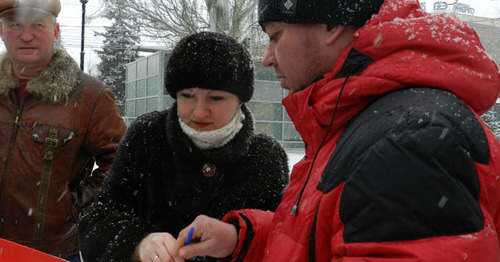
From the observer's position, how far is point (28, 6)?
107 inches

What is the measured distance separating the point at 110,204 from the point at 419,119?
161 centimetres

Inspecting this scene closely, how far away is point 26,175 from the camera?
2.61 metres

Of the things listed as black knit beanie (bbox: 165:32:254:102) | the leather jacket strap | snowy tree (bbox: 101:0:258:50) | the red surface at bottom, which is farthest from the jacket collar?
snowy tree (bbox: 101:0:258:50)

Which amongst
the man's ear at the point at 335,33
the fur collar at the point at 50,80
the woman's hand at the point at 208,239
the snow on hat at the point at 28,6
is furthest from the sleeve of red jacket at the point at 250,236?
the snow on hat at the point at 28,6

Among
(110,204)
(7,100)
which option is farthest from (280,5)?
(7,100)

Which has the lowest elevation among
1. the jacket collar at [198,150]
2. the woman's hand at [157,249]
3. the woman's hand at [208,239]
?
the woman's hand at [157,249]

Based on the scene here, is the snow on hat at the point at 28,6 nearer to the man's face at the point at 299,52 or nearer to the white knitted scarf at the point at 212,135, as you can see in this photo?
the white knitted scarf at the point at 212,135

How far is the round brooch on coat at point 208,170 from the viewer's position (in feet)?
6.86

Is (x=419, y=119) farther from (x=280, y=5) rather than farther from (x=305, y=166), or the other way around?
(x=280, y=5)

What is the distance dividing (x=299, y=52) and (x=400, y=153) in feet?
1.91

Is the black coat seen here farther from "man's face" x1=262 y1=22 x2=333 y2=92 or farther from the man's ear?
the man's ear

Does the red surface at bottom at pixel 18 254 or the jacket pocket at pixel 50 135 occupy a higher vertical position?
the jacket pocket at pixel 50 135

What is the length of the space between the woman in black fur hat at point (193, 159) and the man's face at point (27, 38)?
3.62 feet

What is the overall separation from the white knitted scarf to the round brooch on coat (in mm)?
96
